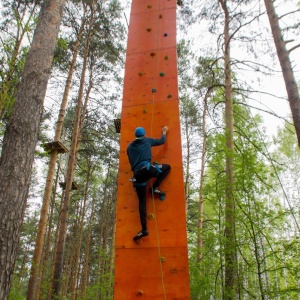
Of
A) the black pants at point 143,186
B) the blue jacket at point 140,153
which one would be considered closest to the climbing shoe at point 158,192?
the black pants at point 143,186

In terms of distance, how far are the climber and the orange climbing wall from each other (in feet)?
0.48

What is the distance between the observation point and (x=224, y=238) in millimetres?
4125

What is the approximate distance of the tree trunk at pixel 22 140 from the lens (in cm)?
244

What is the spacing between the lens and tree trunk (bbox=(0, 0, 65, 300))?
2.44 metres

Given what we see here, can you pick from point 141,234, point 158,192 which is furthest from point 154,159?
point 141,234

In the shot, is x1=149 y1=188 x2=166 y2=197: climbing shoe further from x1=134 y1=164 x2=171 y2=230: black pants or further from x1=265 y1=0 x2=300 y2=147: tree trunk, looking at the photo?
x1=265 y1=0 x2=300 y2=147: tree trunk

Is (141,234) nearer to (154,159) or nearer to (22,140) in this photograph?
(154,159)

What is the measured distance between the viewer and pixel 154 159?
4.23m

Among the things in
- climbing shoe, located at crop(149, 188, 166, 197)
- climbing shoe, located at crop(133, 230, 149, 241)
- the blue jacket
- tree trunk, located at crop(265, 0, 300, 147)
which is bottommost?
climbing shoe, located at crop(133, 230, 149, 241)

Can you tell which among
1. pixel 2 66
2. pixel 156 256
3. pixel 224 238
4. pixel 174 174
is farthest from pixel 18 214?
pixel 2 66

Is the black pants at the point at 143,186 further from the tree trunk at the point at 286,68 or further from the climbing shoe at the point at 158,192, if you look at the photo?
the tree trunk at the point at 286,68

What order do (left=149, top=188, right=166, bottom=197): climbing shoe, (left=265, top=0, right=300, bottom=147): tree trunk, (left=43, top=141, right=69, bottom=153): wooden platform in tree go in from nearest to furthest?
(left=149, top=188, right=166, bottom=197): climbing shoe
(left=265, top=0, right=300, bottom=147): tree trunk
(left=43, top=141, right=69, bottom=153): wooden platform in tree

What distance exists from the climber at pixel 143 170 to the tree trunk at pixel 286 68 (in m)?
2.11

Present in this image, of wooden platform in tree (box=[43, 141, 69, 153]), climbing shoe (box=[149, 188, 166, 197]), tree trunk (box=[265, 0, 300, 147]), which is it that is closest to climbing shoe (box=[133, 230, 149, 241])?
climbing shoe (box=[149, 188, 166, 197])
